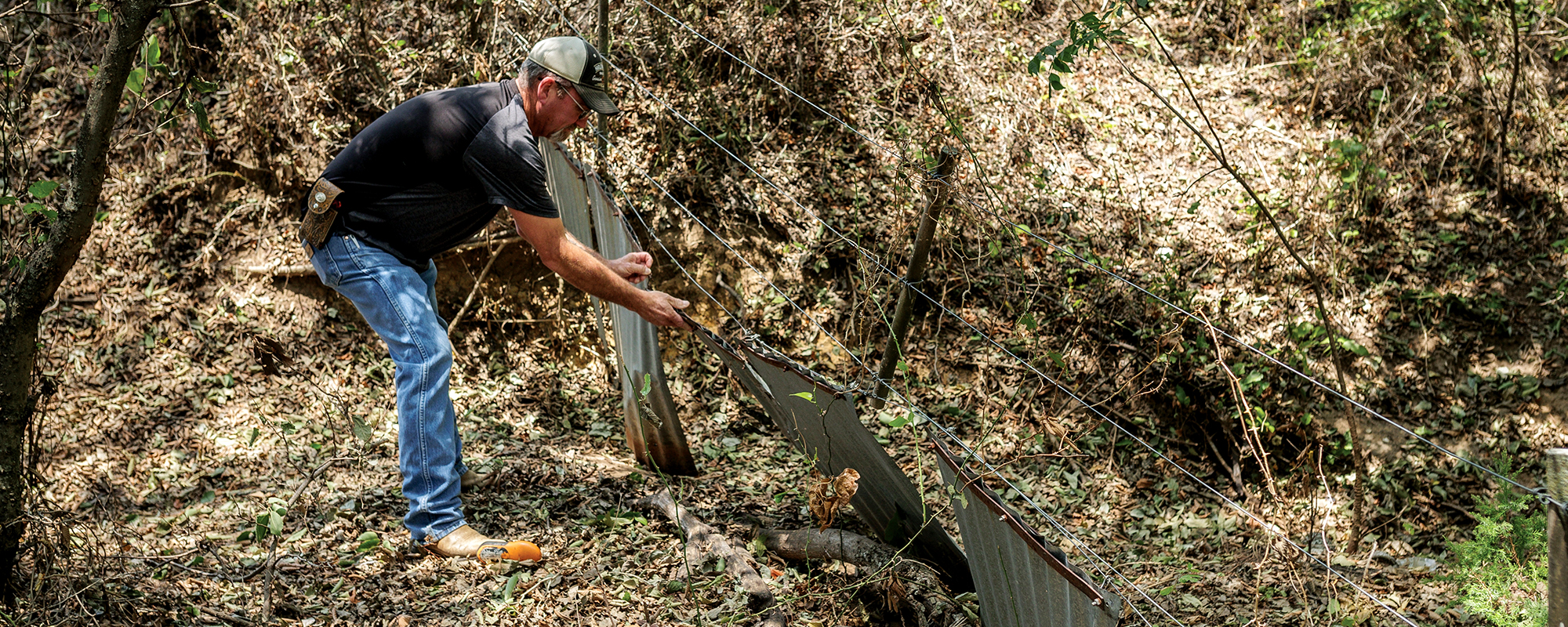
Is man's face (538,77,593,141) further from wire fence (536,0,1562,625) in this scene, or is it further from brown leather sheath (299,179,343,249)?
brown leather sheath (299,179,343,249)

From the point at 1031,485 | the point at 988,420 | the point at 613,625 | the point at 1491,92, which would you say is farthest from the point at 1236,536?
the point at 1491,92

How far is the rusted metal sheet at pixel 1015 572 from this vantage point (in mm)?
1940

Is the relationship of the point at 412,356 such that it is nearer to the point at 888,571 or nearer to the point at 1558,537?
the point at 888,571

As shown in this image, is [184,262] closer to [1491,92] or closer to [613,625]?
[613,625]

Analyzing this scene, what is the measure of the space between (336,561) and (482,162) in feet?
4.86

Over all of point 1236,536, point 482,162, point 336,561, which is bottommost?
point 1236,536

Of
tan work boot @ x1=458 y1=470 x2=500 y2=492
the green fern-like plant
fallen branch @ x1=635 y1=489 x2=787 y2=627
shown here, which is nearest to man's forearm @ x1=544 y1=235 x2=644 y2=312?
fallen branch @ x1=635 y1=489 x2=787 y2=627

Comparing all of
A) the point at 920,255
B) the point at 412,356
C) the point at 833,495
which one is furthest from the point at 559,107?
the point at 833,495

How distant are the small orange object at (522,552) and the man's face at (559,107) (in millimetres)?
1407

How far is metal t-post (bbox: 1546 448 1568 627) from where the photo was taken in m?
1.59

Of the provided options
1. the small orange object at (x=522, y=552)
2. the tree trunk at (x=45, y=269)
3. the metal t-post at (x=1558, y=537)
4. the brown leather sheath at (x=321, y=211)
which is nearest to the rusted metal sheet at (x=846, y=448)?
the small orange object at (x=522, y=552)

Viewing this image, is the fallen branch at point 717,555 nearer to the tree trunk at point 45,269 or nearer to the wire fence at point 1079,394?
the wire fence at point 1079,394

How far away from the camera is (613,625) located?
3006 millimetres

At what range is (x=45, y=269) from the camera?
8.75 ft
